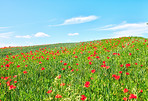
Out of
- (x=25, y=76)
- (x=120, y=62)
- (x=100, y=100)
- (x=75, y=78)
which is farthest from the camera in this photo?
(x=120, y=62)

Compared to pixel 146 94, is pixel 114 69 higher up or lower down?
higher up

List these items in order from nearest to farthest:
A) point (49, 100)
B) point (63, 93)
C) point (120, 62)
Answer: point (49, 100)
point (63, 93)
point (120, 62)

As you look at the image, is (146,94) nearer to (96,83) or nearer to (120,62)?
(96,83)

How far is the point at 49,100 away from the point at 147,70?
13.6ft

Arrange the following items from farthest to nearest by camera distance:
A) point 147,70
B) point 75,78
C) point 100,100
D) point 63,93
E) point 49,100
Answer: point 147,70
point 75,78
point 63,93
point 49,100
point 100,100

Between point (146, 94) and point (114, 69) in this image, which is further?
point (114, 69)

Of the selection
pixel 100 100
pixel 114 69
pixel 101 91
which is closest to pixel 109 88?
pixel 101 91

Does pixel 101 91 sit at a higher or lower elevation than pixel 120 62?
lower

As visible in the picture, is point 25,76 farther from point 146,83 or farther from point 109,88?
point 146,83

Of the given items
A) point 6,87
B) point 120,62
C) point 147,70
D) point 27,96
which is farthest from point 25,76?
point 147,70

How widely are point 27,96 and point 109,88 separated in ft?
8.42

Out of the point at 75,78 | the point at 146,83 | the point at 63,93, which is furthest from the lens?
the point at 75,78

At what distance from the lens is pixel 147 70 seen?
5.86 m

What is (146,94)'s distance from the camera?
13.1 ft
